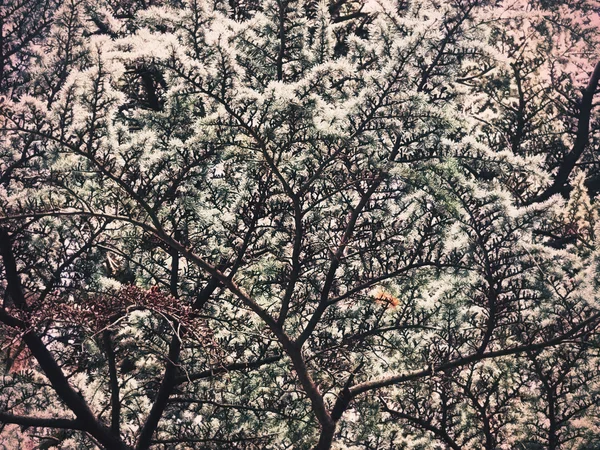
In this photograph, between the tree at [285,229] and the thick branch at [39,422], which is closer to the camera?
the tree at [285,229]

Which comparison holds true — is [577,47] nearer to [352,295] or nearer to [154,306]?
[352,295]

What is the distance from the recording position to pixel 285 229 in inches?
246

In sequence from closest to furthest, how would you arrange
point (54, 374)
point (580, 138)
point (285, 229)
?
point (285, 229) → point (54, 374) → point (580, 138)

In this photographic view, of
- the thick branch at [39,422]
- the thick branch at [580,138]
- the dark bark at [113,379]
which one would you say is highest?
the thick branch at [580,138]

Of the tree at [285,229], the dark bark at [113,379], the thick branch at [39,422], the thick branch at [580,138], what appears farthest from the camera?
the thick branch at [580,138]

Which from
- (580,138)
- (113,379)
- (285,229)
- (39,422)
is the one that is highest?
(580,138)

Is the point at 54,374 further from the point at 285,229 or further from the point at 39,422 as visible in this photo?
the point at 285,229

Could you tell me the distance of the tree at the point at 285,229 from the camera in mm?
5500

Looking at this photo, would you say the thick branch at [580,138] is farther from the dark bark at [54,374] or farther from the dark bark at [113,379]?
the dark bark at [54,374]

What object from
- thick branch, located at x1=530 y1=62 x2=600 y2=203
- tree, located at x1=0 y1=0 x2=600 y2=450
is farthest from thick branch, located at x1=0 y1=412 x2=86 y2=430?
thick branch, located at x1=530 y1=62 x2=600 y2=203

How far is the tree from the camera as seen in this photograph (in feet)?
18.0

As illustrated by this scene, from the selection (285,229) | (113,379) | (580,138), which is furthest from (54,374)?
(580,138)

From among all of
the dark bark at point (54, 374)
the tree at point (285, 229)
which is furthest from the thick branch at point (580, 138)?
the dark bark at point (54, 374)

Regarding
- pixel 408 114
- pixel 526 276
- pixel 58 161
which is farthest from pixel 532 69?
pixel 58 161
